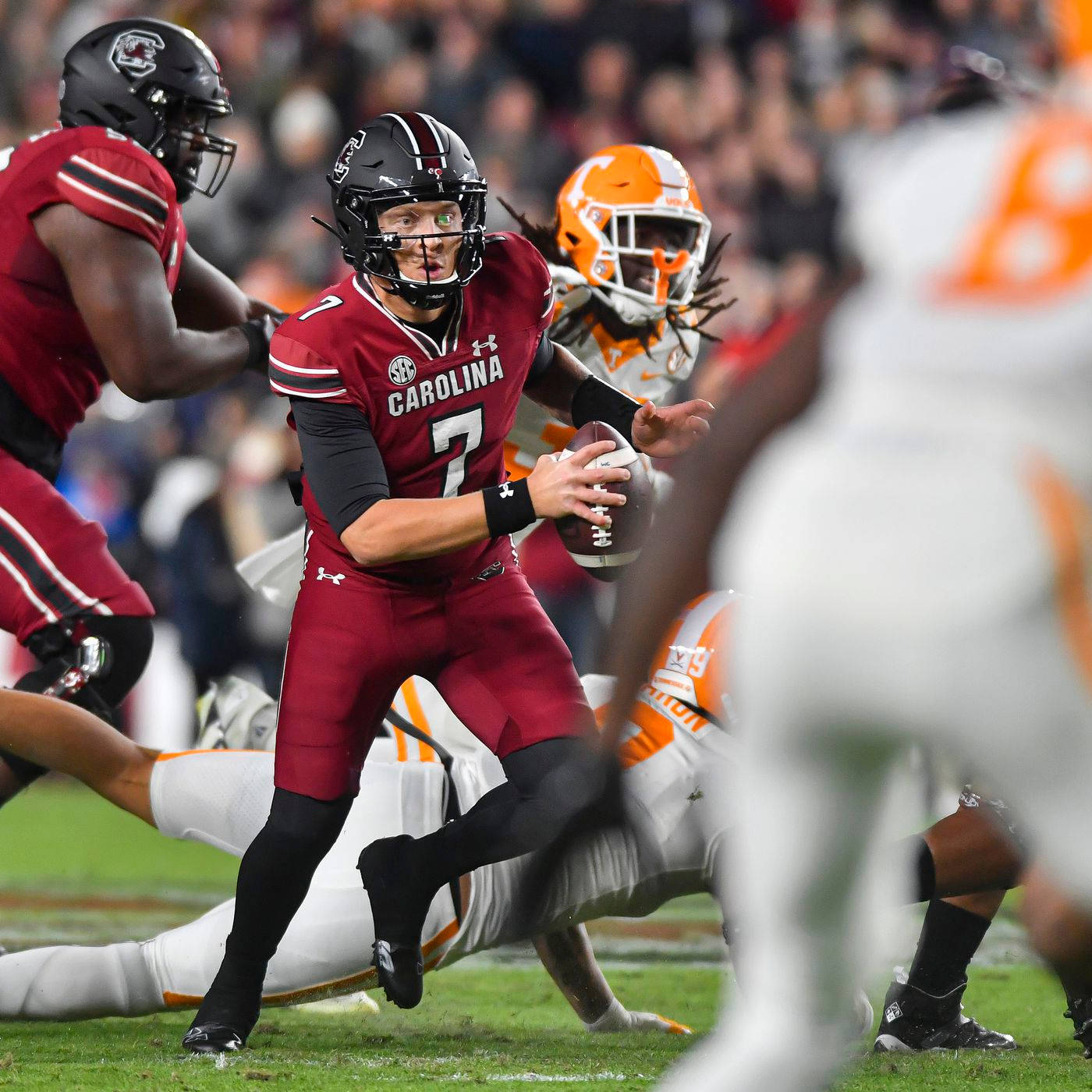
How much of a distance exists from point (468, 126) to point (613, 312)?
5.79 meters

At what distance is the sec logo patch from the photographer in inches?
130

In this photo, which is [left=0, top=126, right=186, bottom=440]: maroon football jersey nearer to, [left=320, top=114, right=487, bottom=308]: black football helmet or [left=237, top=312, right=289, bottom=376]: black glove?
[left=237, top=312, right=289, bottom=376]: black glove

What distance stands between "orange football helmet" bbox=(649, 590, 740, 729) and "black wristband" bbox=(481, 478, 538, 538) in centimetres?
53

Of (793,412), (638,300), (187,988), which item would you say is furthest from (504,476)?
(793,412)

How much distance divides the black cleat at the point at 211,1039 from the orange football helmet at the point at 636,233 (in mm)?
1960

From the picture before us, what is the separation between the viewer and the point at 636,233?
4367 mm

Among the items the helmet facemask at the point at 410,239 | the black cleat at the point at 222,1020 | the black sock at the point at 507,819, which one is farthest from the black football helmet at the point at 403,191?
the black cleat at the point at 222,1020

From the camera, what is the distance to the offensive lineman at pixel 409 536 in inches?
124

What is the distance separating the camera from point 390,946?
3150 mm

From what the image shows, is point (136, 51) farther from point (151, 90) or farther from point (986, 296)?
point (986, 296)

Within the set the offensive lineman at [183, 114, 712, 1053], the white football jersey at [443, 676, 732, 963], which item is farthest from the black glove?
the white football jersey at [443, 676, 732, 963]

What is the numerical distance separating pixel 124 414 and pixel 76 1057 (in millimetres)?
5785

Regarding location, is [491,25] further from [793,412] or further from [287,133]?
[793,412]

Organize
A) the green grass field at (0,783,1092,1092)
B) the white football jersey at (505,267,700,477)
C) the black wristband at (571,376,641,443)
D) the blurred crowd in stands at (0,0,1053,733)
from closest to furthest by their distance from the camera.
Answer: the green grass field at (0,783,1092,1092), the black wristband at (571,376,641,443), the white football jersey at (505,267,700,477), the blurred crowd in stands at (0,0,1053,733)
